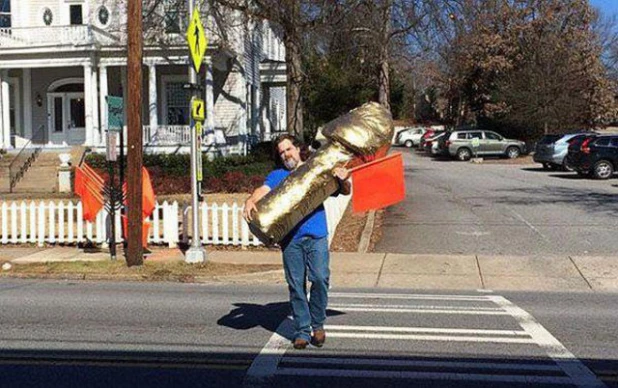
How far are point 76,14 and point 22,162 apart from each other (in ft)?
23.5

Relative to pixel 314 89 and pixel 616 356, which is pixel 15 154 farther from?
pixel 616 356

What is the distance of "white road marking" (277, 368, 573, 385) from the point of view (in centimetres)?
555

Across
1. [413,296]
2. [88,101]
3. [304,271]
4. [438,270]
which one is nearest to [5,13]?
[88,101]

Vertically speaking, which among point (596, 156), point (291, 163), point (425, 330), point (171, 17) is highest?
point (171, 17)

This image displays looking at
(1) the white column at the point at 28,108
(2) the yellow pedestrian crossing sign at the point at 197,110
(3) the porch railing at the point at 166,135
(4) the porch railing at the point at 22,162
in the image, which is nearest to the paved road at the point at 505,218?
(2) the yellow pedestrian crossing sign at the point at 197,110

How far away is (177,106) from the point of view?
3020cm

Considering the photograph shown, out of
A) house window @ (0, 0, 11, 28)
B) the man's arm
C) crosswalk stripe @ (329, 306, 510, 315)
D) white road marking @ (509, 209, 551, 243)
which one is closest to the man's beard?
the man's arm

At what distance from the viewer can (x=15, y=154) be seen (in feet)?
92.4

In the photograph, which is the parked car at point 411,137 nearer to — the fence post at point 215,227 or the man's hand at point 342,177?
the fence post at point 215,227

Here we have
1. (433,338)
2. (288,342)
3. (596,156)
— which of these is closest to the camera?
(288,342)

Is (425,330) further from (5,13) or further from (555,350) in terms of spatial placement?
(5,13)

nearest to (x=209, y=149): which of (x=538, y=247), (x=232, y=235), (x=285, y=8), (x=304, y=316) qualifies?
(x=285, y=8)

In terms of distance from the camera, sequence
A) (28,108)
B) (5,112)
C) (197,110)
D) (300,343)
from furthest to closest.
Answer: (28,108)
(5,112)
(197,110)
(300,343)

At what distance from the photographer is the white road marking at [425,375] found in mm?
5551
